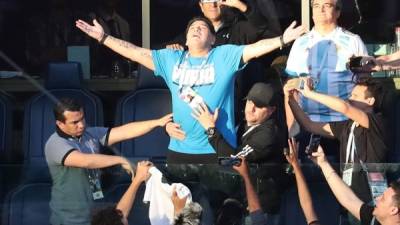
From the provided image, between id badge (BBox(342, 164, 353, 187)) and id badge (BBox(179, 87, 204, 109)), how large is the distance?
1319mm

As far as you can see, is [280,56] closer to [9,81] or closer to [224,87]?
[224,87]

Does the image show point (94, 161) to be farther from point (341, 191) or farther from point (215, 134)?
point (341, 191)

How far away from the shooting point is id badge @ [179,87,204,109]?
844 centimetres

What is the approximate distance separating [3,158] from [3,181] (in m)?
1.67

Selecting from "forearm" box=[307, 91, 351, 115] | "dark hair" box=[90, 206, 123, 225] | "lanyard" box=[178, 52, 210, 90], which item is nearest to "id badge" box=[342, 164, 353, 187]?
"forearm" box=[307, 91, 351, 115]

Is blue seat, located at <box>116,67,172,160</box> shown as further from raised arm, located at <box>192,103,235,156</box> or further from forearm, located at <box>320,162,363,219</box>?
forearm, located at <box>320,162,363,219</box>

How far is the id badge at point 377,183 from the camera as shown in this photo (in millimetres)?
Result: 7465

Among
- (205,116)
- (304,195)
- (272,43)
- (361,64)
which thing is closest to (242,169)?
(304,195)

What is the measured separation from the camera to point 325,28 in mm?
8992

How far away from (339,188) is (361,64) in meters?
1.40

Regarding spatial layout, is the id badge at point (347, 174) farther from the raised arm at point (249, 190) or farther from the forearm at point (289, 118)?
the forearm at point (289, 118)

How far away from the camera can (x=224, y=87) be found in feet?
27.8

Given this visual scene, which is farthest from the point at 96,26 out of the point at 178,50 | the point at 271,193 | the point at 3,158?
the point at 271,193

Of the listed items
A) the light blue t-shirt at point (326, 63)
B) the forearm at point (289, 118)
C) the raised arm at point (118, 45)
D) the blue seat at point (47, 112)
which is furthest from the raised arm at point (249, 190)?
the blue seat at point (47, 112)
